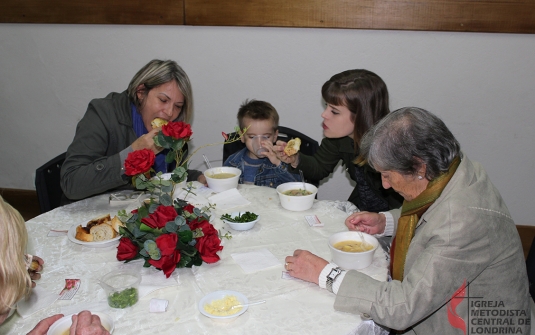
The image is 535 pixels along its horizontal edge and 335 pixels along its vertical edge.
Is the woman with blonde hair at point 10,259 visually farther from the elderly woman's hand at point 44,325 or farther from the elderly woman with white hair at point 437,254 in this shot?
the elderly woman with white hair at point 437,254

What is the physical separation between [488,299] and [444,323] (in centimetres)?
18

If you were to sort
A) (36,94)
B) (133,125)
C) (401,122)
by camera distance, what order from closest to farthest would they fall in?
(401,122) → (133,125) → (36,94)

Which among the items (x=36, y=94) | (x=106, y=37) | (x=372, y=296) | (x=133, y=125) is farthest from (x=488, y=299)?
(x=36, y=94)

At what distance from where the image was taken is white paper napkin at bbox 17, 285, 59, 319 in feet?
5.12

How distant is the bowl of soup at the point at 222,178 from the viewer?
8.46 ft

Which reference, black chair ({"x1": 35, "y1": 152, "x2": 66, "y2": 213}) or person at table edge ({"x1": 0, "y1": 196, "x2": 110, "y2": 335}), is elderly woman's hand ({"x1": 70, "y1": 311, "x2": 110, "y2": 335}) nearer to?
person at table edge ({"x1": 0, "y1": 196, "x2": 110, "y2": 335})

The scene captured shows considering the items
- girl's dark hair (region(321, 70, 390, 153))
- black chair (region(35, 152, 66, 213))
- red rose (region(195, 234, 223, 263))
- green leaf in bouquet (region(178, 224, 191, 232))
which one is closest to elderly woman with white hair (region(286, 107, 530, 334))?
red rose (region(195, 234, 223, 263))

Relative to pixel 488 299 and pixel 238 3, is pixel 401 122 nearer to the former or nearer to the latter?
pixel 488 299

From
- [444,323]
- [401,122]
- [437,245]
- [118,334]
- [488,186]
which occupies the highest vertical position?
[401,122]

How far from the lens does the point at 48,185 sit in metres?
2.69

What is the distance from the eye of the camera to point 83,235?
1978 mm

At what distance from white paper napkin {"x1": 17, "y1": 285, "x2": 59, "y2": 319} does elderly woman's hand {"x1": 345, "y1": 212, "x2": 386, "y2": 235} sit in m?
1.23

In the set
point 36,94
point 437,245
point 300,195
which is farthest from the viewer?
point 36,94

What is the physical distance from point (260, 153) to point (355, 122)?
64 centimetres
